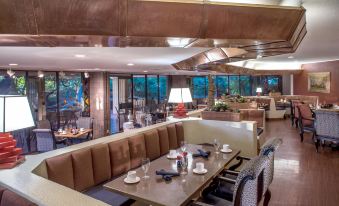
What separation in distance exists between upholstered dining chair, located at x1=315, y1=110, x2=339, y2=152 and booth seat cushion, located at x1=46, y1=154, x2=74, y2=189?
5.60 m

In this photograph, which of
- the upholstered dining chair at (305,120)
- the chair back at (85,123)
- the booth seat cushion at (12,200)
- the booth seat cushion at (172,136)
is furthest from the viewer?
the chair back at (85,123)

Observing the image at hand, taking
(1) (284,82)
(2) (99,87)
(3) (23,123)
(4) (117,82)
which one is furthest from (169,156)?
(1) (284,82)

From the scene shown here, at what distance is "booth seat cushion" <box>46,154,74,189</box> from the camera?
7.72ft

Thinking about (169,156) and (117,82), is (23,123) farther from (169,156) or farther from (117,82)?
(117,82)

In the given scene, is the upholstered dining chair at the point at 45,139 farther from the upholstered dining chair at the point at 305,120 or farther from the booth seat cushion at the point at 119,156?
the upholstered dining chair at the point at 305,120

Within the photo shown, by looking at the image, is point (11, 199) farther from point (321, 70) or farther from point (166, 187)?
point (321, 70)

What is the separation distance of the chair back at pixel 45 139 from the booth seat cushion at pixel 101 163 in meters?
3.94

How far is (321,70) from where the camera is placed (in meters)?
10.1

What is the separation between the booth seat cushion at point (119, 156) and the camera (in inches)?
119

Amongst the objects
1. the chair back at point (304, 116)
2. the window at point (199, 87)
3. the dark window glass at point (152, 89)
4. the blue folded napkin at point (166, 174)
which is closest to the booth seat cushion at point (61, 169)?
the blue folded napkin at point (166, 174)

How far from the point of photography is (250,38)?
2297 millimetres

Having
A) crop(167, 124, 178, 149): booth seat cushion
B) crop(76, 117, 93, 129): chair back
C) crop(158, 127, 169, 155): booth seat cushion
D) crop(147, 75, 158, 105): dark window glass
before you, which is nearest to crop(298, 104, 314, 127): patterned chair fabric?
crop(167, 124, 178, 149): booth seat cushion

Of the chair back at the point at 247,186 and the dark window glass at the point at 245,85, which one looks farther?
the dark window glass at the point at 245,85

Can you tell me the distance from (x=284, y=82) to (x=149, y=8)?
1283cm
